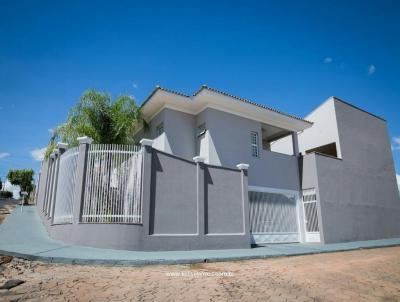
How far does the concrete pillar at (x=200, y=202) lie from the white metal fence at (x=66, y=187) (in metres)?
4.24

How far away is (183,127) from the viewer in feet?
45.3

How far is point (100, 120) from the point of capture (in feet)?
43.7

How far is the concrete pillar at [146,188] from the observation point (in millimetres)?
9031

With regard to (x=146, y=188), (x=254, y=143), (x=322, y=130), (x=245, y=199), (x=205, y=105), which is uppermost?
(x=322, y=130)

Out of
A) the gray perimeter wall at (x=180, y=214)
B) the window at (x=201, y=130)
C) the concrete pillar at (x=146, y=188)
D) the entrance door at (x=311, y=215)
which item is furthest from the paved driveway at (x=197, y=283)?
the entrance door at (x=311, y=215)

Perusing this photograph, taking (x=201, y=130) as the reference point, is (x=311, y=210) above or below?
below

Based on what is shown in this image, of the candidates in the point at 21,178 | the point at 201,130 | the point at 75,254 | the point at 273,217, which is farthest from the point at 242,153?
the point at 21,178

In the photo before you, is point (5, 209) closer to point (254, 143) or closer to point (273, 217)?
point (254, 143)

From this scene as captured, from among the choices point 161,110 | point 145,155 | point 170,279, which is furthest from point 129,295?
point 161,110

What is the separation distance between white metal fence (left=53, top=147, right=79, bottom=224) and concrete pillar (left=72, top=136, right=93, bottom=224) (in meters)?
0.34

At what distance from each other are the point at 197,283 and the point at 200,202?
5.19 m

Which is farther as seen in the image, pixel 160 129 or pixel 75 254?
pixel 160 129

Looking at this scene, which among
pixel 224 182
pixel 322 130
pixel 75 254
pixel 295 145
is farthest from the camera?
pixel 322 130

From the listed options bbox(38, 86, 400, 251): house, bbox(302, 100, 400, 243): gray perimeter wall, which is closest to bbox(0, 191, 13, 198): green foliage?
bbox(38, 86, 400, 251): house
